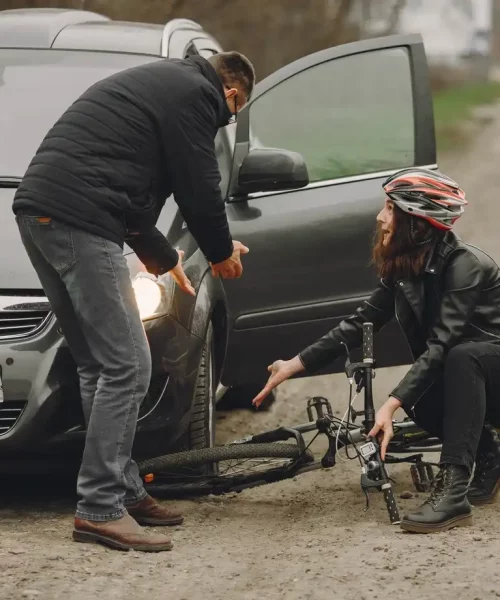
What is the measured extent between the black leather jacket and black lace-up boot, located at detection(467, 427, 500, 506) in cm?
46

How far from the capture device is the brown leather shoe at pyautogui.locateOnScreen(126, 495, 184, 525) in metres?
5.35

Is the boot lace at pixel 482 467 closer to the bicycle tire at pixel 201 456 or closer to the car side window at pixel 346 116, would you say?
the bicycle tire at pixel 201 456

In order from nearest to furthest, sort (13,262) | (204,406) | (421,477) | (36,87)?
1. (13,262)
2. (204,406)
3. (421,477)
4. (36,87)

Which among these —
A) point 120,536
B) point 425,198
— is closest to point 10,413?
point 120,536

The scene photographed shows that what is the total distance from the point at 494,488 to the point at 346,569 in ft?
4.32

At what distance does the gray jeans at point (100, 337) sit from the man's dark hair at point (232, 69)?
76 centimetres

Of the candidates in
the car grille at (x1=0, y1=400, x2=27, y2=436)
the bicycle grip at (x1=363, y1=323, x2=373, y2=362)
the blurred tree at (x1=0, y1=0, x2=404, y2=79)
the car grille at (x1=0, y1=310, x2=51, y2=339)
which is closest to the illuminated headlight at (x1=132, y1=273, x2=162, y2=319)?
the car grille at (x1=0, y1=310, x2=51, y2=339)

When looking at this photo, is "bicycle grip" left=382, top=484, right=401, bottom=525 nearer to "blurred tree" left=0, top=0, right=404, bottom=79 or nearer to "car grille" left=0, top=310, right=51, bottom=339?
"car grille" left=0, top=310, right=51, bottom=339

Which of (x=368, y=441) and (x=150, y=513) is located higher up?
(x=368, y=441)

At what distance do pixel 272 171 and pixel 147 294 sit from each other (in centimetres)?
98

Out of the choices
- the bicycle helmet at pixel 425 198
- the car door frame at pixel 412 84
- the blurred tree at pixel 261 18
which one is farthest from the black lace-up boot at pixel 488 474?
the blurred tree at pixel 261 18

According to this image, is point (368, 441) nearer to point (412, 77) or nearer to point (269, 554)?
point (269, 554)

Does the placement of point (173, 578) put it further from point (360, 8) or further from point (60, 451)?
point (360, 8)

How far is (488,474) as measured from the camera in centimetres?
571
